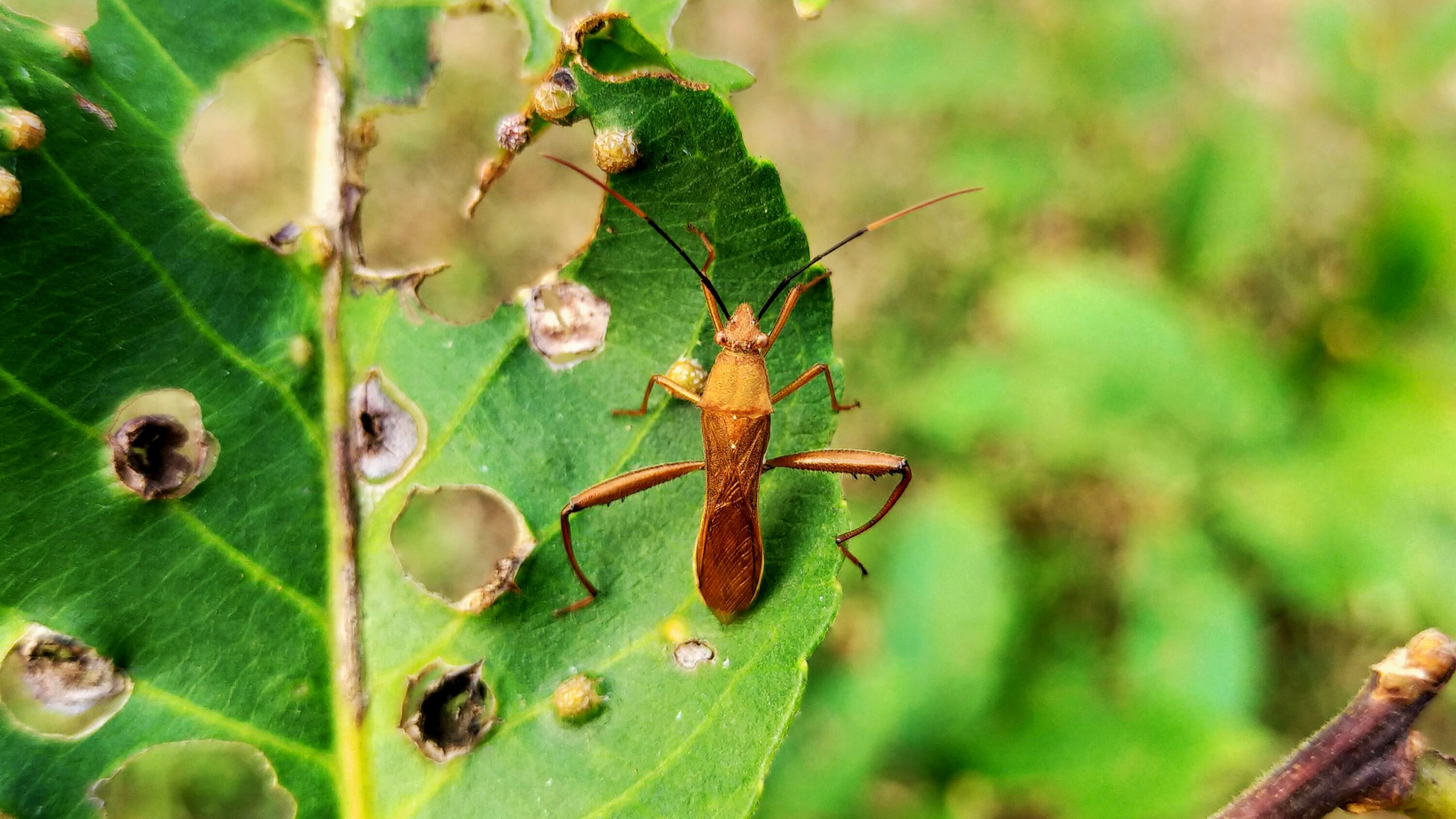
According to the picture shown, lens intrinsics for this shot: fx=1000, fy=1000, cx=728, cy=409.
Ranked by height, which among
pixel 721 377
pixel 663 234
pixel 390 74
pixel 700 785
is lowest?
pixel 700 785

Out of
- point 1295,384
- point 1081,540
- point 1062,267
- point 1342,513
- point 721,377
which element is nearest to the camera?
point 721,377

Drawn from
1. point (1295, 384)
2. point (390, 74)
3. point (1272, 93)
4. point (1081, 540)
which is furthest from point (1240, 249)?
point (390, 74)

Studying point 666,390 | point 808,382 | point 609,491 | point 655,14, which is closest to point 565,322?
point 666,390

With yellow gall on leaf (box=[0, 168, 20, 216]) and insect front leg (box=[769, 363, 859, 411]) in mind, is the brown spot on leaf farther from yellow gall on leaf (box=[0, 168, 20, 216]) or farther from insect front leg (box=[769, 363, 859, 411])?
insect front leg (box=[769, 363, 859, 411])

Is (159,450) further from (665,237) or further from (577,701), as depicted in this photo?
(665,237)

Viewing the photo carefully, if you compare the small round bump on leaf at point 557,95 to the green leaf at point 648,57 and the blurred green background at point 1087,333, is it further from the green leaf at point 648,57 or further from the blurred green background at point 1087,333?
the blurred green background at point 1087,333

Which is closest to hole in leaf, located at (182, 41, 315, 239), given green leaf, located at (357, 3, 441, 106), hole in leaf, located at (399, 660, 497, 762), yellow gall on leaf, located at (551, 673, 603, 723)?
green leaf, located at (357, 3, 441, 106)

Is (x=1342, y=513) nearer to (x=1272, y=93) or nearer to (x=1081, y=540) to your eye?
(x=1081, y=540)
